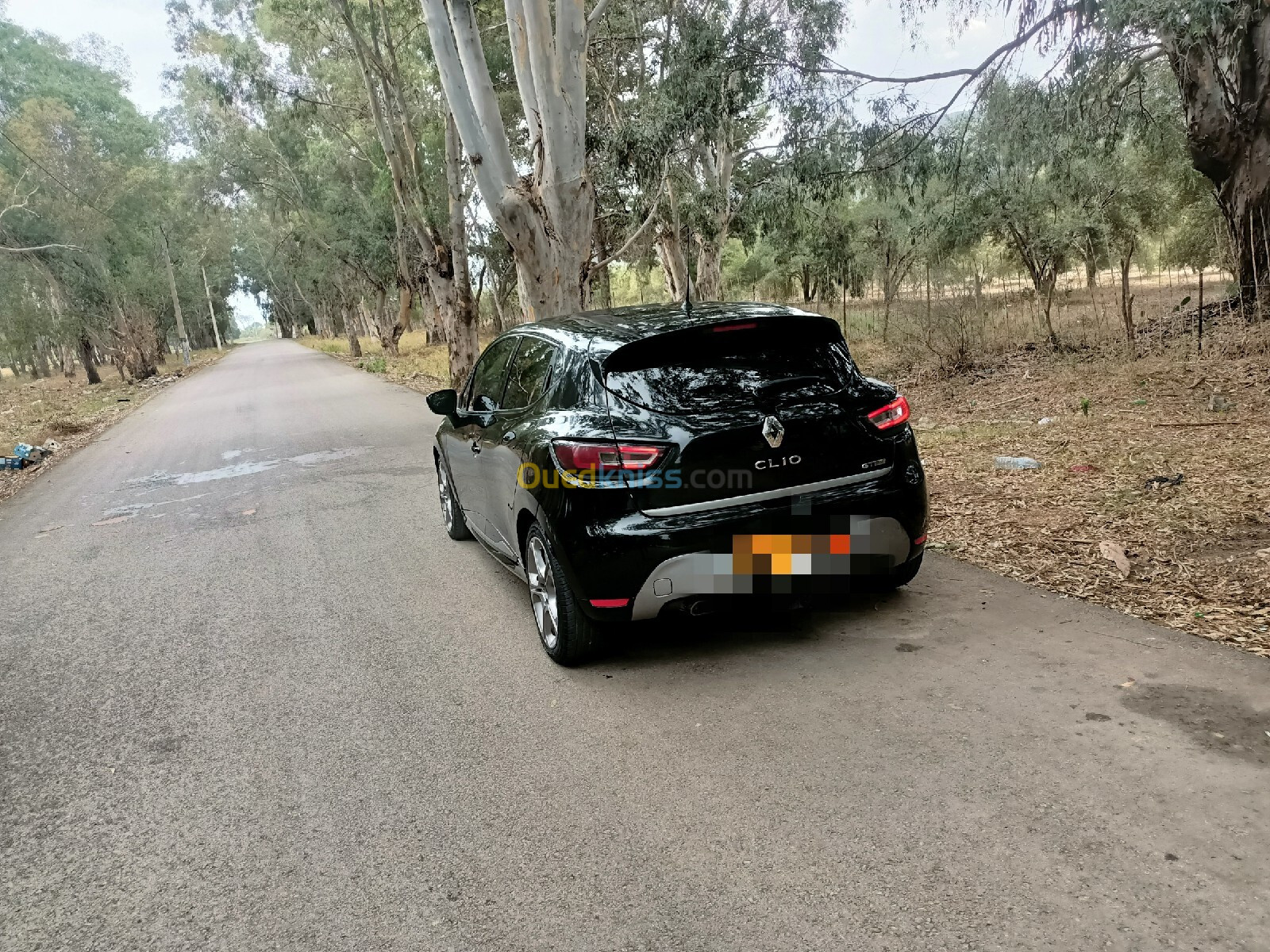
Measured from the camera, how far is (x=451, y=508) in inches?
274

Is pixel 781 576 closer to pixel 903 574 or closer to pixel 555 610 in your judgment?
pixel 903 574

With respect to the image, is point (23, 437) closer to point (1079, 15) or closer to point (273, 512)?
point (273, 512)

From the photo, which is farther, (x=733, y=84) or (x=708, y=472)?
(x=733, y=84)

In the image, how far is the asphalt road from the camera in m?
2.54

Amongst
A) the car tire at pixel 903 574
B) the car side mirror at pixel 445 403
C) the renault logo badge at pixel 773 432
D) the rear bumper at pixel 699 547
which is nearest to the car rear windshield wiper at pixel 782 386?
the renault logo badge at pixel 773 432

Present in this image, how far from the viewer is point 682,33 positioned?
1177 cm

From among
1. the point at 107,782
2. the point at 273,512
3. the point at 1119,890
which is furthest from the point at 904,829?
the point at 273,512

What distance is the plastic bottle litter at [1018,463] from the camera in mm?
7500

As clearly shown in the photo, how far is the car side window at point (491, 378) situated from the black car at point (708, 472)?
98 centimetres

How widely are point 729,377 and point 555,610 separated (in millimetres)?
1466

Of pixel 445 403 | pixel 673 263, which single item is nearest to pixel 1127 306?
pixel 445 403

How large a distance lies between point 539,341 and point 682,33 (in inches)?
343

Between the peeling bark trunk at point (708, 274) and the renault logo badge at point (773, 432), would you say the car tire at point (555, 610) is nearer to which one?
the renault logo badge at point (773, 432)

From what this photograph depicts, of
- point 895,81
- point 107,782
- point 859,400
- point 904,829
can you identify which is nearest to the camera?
point 904,829
